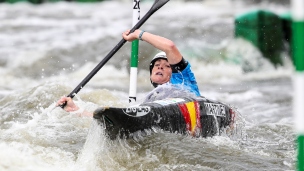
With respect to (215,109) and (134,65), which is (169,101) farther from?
(134,65)

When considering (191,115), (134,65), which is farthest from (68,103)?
(134,65)

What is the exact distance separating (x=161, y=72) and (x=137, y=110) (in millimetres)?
1214

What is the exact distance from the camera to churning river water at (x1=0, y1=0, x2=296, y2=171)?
4.94 m

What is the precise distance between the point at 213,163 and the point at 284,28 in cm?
1059

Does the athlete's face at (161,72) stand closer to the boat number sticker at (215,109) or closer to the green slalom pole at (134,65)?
the boat number sticker at (215,109)

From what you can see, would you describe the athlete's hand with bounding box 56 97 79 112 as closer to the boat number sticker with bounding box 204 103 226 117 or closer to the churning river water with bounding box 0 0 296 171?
the churning river water with bounding box 0 0 296 171

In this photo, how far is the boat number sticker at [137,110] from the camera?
4.74 metres

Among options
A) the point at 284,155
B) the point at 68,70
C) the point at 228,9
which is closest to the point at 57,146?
the point at 284,155

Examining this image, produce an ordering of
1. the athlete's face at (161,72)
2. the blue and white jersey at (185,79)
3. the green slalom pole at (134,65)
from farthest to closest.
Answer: the green slalom pole at (134,65) < the athlete's face at (161,72) < the blue and white jersey at (185,79)

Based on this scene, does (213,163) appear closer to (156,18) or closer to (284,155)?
(284,155)

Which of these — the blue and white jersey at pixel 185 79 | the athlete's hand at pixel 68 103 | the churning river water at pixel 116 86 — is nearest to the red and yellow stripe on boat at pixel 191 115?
the churning river water at pixel 116 86

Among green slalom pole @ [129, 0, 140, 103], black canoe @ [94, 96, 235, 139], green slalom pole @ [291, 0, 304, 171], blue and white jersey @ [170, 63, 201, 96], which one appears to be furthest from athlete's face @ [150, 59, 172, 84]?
green slalom pole @ [291, 0, 304, 171]

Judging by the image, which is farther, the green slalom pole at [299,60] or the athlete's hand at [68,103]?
the athlete's hand at [68,103]

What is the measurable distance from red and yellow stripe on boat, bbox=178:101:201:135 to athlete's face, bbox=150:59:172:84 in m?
0.50
